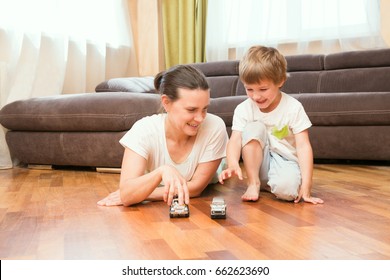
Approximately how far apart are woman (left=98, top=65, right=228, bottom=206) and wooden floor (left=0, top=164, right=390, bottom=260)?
3.1 inches

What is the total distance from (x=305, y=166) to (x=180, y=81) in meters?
0.56

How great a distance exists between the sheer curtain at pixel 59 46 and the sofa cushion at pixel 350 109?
1.84 meters

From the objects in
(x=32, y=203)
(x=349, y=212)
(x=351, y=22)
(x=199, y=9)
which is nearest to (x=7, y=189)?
(x=32, y=203)

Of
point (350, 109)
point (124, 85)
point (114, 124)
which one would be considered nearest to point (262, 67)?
point (114, 124)

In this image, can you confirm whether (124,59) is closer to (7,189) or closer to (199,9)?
(199,9)

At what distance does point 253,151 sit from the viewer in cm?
181

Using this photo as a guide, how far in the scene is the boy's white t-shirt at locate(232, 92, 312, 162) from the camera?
1814 millimetres

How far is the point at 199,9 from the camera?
14.5 ft

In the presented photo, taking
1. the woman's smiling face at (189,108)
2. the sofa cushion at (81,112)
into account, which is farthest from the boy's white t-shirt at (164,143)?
the sofa cushion at (81,112)

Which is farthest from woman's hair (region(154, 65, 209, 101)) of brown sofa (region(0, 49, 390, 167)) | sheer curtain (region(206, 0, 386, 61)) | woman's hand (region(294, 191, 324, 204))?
sheer curtain (region(206, 0, 386, 61))

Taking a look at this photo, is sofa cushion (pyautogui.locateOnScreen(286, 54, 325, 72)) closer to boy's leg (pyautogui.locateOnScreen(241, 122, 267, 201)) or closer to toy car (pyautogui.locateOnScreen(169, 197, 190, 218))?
boy's leg (pyautogui.locateOnScreen(241, 122, 267, 201))

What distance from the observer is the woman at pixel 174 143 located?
1644mm

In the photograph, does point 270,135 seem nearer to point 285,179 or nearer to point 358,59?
point 285,179

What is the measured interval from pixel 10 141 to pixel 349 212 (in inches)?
86.7
